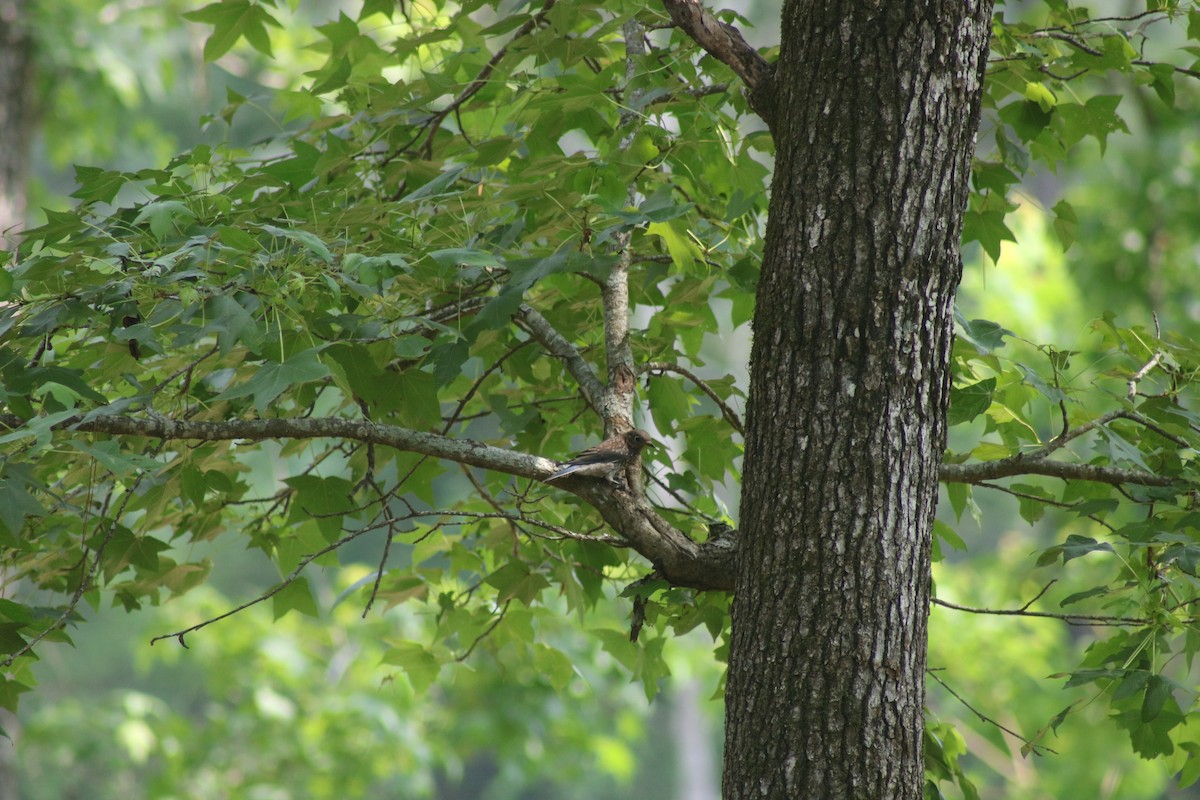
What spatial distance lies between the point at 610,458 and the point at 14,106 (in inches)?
173

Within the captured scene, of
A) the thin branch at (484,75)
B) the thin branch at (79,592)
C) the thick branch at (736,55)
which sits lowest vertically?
the thin branch at (79,592)

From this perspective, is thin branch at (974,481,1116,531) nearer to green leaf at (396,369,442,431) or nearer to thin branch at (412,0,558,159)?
green leaf at (396,369,442,431)

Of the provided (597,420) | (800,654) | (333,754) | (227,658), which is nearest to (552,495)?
(597,420)

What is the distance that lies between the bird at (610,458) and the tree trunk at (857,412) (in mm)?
222

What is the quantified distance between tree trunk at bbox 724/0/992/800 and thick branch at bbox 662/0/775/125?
12cm

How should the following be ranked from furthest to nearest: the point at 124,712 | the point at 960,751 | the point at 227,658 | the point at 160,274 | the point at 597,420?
the point at 227,658 → the point at 124,712 → the point at 597,420 → the point at 960,751 → the point at 160,274

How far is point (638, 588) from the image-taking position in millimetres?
1550

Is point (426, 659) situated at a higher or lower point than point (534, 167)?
lower

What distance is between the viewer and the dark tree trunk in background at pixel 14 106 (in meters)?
4.59

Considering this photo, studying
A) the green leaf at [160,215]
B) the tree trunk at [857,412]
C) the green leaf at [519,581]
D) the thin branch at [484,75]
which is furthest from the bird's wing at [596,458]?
the thin branch at [484,75]

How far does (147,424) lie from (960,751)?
4.44ft

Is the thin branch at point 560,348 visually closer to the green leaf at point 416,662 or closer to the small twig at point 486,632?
the small twig at point 486,632

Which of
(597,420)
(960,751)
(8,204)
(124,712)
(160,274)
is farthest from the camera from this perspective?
(124,712)

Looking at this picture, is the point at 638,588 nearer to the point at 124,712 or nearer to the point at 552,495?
the point at 552,495
